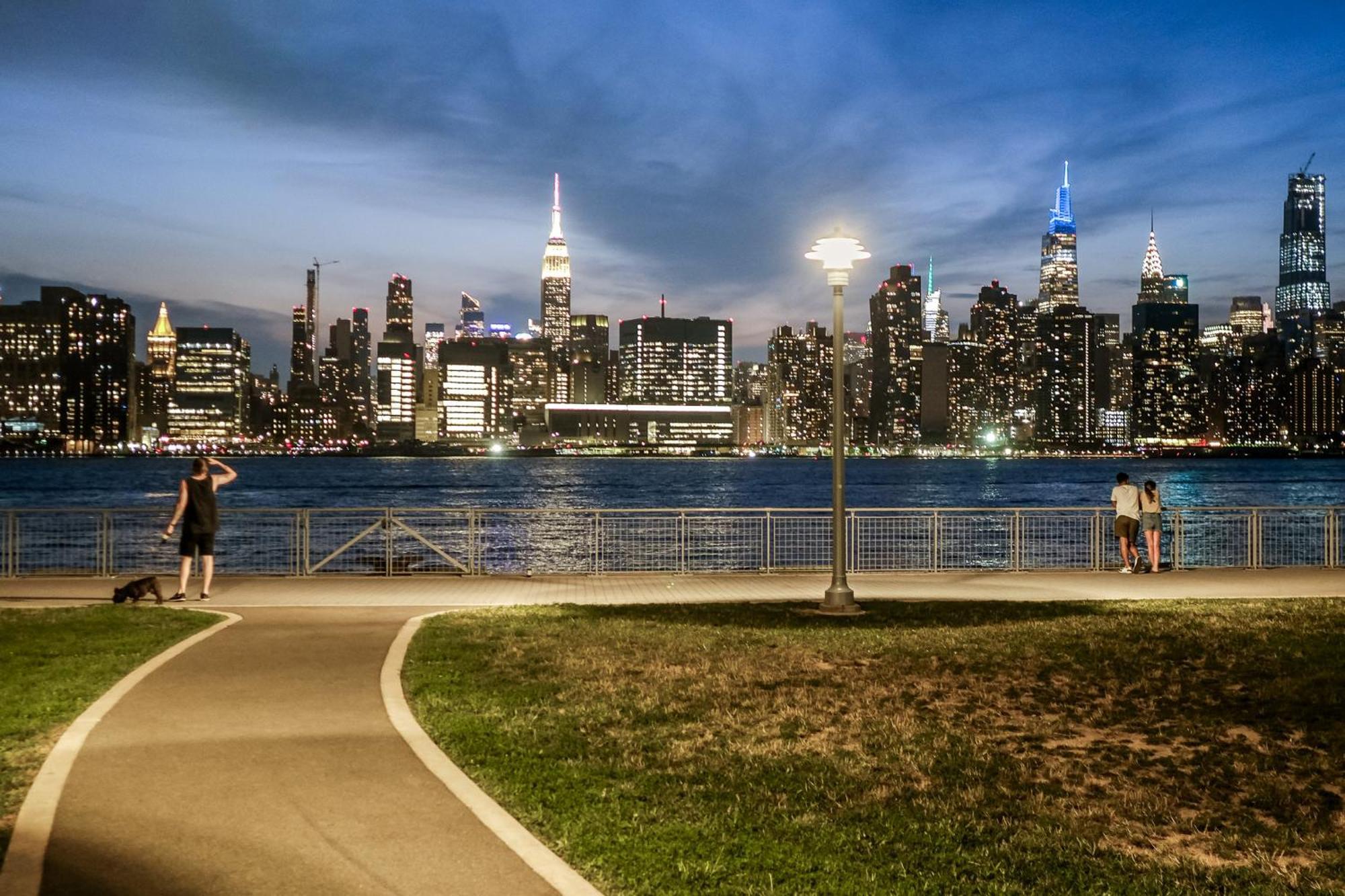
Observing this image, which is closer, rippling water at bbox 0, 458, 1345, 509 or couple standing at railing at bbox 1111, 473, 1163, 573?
couple standing at railing at bbox 1111, 473, 1163, 573

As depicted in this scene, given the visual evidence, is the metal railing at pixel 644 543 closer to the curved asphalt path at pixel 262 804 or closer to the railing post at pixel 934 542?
the railing post at pixel 934 542

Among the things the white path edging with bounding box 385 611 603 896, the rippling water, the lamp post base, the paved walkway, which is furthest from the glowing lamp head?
the rippling water

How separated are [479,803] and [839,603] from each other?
8806 mm

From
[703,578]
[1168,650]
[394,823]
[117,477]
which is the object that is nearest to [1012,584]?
[703,578]

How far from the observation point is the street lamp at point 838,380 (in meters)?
14.5

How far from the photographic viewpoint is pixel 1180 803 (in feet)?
22.1

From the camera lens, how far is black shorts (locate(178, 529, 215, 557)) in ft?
50.7

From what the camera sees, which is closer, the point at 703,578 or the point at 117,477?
the point at 703,578

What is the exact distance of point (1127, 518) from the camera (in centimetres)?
1945

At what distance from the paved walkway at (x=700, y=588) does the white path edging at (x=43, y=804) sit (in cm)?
611

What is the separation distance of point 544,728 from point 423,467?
18409cm

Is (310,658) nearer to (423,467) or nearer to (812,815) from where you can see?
(812,815)

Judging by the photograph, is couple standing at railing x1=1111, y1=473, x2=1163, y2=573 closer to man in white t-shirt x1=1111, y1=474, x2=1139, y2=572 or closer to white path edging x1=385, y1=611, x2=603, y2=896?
Answer: man in white t-shirt x1=1111, y1=474, x2=1139, y2=572

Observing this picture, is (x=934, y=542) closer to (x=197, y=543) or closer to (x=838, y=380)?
(x=838, y=380)
